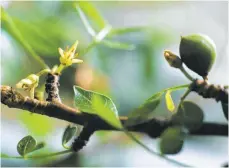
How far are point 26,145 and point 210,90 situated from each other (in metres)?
0.11

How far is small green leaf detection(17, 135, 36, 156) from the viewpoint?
26 centimetres

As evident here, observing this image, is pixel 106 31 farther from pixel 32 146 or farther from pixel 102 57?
pixel 102 57

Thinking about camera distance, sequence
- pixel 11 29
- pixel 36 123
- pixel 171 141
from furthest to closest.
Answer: pixel 36 123 < pixel 11 29 < pixel 171 141

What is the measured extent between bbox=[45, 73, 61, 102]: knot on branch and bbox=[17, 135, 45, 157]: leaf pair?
1.0 inches

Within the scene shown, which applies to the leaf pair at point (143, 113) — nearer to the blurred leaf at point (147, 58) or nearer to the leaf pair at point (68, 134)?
the leaf pair at point (68, 134)

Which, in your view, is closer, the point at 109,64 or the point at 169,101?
the point at 169,101

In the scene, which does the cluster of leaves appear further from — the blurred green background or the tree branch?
the blurred green background

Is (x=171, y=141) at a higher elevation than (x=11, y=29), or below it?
below

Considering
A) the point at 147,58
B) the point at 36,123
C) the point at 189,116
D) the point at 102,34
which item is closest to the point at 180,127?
the point at 189,116

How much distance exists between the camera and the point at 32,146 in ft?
0.87

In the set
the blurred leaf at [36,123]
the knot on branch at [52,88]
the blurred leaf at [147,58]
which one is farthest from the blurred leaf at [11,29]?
the blurred leaf at [147,58]

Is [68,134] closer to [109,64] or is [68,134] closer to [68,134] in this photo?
[68,134]

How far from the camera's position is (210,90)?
233 mm

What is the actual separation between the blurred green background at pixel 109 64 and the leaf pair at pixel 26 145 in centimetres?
20
